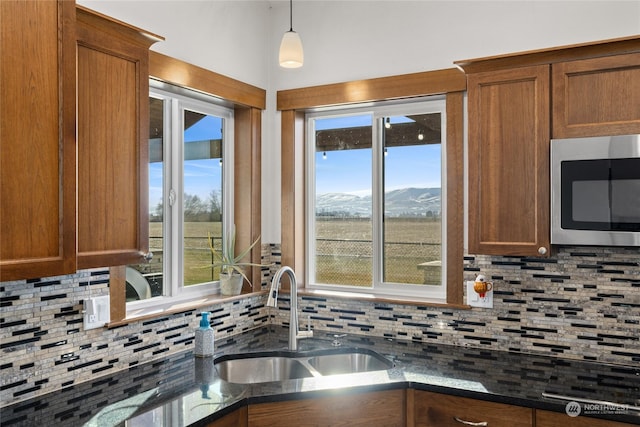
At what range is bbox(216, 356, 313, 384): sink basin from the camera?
7.86ft

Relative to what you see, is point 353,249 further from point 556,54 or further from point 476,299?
point 556,54

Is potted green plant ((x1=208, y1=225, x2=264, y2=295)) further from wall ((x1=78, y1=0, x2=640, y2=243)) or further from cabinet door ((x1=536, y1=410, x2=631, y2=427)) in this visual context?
cabinet door ((x1=536, y1=410, x2=631, y2=427))

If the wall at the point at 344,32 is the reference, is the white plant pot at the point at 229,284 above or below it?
below

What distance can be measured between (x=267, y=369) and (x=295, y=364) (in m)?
0.14

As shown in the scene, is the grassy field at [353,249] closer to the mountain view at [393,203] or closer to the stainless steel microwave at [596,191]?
the mountain view at [393,203]

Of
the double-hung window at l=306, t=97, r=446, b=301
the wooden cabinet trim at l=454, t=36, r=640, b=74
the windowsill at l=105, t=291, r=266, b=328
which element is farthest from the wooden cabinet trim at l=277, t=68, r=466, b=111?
the windowsill at l=105, t=291, r=266, b=328

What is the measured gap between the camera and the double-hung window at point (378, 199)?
2.77 metres

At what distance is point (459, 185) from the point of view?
257 centimetres

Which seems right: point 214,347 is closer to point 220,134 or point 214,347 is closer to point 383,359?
point 383,359

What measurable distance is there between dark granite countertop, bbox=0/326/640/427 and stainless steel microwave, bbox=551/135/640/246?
56 centimetres

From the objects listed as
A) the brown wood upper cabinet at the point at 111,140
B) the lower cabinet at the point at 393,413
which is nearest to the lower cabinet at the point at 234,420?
the lower cabinet at the point at 393,413

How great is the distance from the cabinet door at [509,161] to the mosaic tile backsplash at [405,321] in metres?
0.31

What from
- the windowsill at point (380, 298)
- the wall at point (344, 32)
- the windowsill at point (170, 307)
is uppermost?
the wall at point (344, 32)

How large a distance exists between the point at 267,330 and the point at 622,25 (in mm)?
2292
